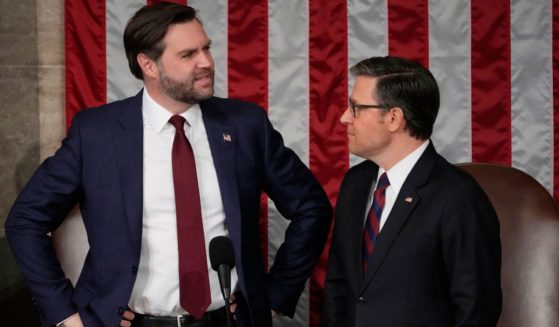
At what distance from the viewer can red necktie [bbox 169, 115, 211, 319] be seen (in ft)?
7.87

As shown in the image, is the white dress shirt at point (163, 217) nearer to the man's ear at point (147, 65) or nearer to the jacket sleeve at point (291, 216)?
the man's ear at point (147, 65)

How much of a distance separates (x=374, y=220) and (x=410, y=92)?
41 cm

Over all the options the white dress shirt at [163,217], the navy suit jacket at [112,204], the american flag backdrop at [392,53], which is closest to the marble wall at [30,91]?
the american flag backdrop at [392,53]

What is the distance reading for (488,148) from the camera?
3.71m

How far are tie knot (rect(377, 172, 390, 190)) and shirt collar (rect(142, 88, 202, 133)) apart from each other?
25.4 inches

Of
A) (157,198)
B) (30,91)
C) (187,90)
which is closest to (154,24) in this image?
(187,90)

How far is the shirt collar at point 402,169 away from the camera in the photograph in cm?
241

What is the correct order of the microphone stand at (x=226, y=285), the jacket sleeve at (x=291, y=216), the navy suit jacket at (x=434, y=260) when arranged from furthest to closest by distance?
the jacket sleeve at (x=291, y=216)
the navy suit jacket at (x=434, y=260)
the microphone stand at (x=226, y=285)

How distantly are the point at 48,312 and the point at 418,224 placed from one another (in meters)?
1.21

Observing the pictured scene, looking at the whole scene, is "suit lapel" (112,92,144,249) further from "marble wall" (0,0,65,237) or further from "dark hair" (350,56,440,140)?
"marble wall" (0,0,65,237)

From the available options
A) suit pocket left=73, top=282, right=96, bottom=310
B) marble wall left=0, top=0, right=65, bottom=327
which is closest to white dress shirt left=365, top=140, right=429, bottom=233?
suit pocket left=73, top=282, right=96, bottom=310

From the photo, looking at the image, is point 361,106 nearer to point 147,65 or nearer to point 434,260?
point 434,260

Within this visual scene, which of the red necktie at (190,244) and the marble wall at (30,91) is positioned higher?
the marble wall at (30,91)

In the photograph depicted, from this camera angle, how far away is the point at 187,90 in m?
2.53
